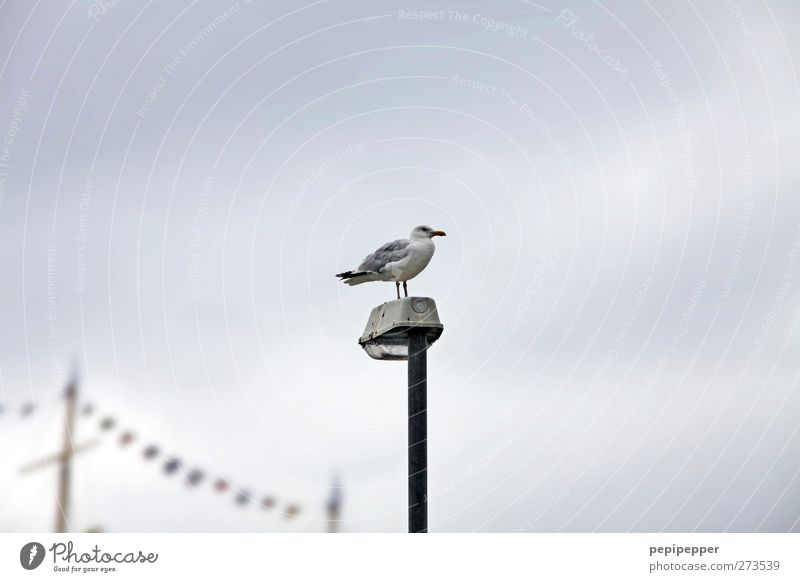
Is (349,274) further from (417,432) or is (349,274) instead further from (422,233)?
(417,432)

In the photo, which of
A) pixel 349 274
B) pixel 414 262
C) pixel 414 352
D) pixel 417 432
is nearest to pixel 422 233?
pixel 414 262

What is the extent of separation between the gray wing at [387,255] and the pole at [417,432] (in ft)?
6.96

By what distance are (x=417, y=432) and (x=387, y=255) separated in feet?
10.5

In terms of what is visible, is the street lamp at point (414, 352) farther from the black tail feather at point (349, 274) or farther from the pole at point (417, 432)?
the black tail feather at point (349, 274)

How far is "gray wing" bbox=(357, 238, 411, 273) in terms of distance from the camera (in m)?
13.0

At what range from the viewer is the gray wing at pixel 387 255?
13.0 meters

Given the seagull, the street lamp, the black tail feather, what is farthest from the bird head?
the street lamp

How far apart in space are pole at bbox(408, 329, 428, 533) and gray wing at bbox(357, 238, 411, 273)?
83.5 inches

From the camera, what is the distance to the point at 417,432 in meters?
10.6

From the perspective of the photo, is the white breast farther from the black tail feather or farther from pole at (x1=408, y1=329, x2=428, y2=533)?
pole at (x1=408, y1=329, x2=428, y2=533)

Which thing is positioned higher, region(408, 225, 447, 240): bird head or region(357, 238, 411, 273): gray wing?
region(408, 225, 447, 240): bird head

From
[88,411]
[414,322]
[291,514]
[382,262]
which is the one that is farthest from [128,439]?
[414,322]
